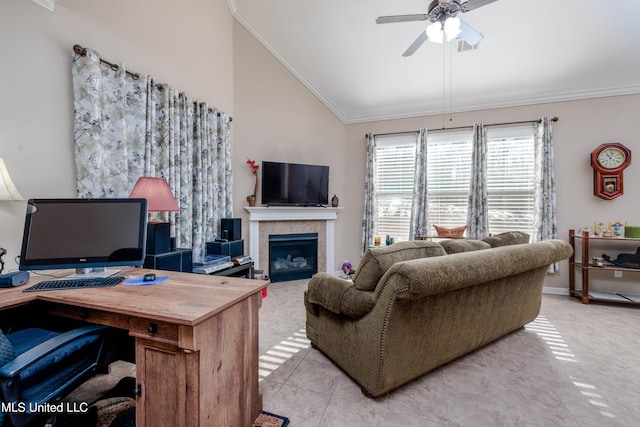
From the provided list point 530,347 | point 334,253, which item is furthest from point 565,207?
point 334,253

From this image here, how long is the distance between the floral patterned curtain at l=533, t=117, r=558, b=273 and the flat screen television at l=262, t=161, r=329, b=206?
309cm

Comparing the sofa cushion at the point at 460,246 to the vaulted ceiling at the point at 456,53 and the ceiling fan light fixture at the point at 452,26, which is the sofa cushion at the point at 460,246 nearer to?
the ceiling fan light fixture at the point at 452,26

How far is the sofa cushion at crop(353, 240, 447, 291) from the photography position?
5.71ft

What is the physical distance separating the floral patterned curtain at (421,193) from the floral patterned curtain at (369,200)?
70 centimetres

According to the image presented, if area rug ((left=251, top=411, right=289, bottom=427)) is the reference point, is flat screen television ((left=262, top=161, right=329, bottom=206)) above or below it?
above

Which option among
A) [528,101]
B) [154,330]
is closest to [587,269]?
[528,101]

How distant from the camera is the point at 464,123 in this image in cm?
443

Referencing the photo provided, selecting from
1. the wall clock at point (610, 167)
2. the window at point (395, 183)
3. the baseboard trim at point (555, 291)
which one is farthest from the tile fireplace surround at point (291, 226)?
the wall clock at point (610, 167)

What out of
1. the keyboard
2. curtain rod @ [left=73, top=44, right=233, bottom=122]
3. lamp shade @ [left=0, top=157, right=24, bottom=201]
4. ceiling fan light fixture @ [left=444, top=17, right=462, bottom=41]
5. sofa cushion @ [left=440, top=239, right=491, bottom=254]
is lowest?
the keyboard

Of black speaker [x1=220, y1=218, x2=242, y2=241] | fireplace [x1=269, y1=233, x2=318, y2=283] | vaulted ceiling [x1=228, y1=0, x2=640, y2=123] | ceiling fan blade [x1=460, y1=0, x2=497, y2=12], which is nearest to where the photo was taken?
ceiling fan blade [x1=460, y1=0, x2=497, y2=12]

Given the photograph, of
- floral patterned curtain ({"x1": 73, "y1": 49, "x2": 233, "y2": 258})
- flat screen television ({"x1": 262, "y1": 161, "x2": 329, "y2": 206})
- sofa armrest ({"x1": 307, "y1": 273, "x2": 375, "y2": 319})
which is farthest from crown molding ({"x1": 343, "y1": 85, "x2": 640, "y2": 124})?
sofa armrest ({"x1": 307, "y1": 273, "x2": 375, "y2": 319})

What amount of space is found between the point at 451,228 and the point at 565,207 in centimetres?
153

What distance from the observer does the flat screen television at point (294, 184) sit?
421 cm

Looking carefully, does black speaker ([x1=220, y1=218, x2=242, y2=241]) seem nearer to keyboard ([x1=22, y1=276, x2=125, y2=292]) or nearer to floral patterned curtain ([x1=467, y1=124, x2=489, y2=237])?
keyboard ([x1=22, y1=276, x2=125, y2=292])
